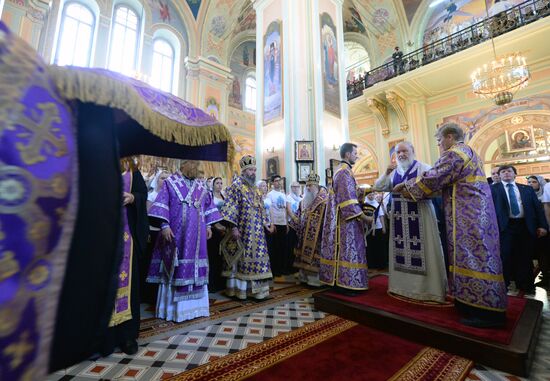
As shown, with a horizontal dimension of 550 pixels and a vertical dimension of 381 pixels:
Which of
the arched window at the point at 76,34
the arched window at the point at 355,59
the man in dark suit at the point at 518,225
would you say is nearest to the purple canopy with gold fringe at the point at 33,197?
the man in dark suit at the point at 518,225

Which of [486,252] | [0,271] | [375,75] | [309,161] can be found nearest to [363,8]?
[375,75]

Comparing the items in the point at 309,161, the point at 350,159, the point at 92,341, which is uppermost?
the point at 309,161

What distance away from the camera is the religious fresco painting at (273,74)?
9.45 m

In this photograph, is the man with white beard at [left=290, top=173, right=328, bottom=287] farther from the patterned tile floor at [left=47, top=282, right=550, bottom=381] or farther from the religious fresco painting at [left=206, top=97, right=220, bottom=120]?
the religious fresco painting at [left=206, top=97, right=220, bottom=120]

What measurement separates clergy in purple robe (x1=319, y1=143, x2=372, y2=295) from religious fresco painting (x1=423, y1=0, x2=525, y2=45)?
38.7ft

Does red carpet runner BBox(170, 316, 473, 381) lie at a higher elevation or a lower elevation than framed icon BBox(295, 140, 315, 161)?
lower

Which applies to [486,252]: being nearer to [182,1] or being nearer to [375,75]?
[375,75]

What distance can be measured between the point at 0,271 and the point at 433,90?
43.6ft

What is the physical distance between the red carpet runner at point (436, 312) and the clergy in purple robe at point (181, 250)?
5.25 feet

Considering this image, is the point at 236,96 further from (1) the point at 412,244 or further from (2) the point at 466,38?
(1) the point at 412,244

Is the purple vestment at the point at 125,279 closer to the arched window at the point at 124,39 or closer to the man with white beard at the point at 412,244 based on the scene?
the man with white beard at the point at 412,244

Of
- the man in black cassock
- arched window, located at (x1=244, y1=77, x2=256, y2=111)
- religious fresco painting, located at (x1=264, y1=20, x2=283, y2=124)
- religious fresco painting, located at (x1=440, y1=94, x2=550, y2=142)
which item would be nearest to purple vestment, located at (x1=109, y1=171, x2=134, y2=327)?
the man in black cassock

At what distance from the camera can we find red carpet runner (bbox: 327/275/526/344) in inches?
88.4

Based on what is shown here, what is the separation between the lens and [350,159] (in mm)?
3734
